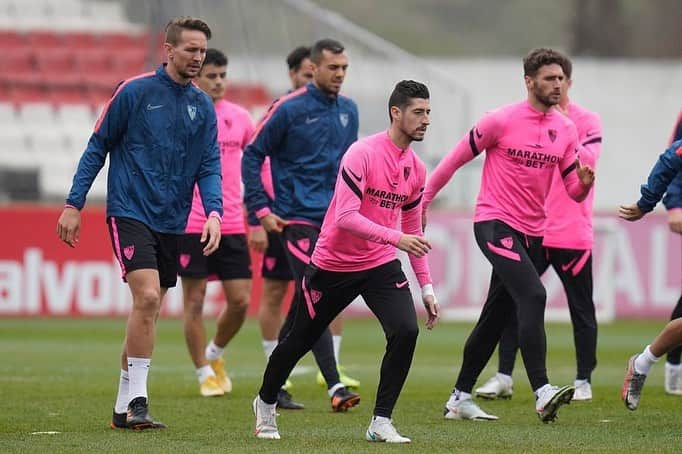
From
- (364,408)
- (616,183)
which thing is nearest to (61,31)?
(616,183)

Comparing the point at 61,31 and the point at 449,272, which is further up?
the point at 61,31

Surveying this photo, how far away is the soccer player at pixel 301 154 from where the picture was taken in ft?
34.2

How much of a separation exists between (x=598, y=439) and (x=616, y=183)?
80.2ft

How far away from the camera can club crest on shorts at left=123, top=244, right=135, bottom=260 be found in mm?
8602

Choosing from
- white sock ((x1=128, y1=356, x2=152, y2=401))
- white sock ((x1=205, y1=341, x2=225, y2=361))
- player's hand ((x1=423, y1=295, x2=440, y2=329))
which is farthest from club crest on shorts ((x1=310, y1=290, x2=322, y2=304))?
white sock ((x1=205, y1=341, x2=225, y2=361))

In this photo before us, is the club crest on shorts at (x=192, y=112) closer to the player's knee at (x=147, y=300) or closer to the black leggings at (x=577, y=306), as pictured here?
the player's knee at (x=147, y=300)

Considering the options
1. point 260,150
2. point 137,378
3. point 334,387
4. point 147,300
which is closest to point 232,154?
point 260,150

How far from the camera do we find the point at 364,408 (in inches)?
398

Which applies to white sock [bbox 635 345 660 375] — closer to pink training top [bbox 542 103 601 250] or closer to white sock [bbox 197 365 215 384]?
pink training top [bbox 542 103 601 250]

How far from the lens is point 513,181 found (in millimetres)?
9484

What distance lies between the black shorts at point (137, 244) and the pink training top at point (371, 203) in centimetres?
105

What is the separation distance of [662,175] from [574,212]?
1919 millimetres

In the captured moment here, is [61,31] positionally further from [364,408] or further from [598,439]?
[598,439]

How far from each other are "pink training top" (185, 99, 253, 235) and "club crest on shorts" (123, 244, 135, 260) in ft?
8.87
